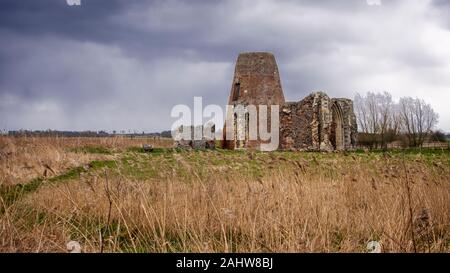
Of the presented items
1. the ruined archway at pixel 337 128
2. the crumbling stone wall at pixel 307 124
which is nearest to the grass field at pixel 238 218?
the crumbling stone wall at pixel 307 124

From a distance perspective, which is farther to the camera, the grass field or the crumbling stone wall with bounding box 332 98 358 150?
the crumbling stone wall with bounding box 332 98 358 150

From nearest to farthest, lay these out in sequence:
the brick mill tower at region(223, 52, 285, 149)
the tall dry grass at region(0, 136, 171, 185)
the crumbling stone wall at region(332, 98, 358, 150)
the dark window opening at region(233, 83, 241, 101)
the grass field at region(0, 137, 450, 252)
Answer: the grass field at region(0, 137, 450, 252) < the tall dry grass at region(0, 136, 171, 185) < the crumbling stone wall at region(332, 98, 358, 150) < the brick mill tower at region(223, 52, 285, 149) < the dark window opening at region(233, 83, 241, 101)

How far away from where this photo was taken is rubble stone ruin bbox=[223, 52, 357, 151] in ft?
74.4

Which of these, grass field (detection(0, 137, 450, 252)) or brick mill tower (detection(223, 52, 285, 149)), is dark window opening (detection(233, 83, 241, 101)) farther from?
grass field (detection(0, 137, 450, 252))

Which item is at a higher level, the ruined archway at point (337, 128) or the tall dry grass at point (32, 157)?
the ruined archway at point (337, 128)

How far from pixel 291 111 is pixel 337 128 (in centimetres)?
284

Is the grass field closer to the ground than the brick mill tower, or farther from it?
closer to the ground

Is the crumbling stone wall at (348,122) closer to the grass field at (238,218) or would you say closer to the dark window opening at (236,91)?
the dark window opening at (236,91)

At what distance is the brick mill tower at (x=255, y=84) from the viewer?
2518 centimetres

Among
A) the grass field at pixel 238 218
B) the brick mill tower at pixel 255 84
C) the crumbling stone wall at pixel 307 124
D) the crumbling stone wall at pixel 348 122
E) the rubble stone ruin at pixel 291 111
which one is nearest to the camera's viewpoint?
the grass field at pixel 238 218

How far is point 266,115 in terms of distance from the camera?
82.4 ft

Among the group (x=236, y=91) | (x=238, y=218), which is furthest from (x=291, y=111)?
(x=238, y=218)

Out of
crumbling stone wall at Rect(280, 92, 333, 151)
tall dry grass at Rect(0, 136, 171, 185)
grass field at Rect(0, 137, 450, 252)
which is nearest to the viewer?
grass field at Rect(0, 137, 450, 252)

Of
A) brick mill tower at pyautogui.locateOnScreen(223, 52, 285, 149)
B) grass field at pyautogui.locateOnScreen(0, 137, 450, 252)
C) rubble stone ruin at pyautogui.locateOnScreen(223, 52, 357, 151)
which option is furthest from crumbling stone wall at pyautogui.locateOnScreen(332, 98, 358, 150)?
grass field at pyautogui.locateOnScreen(0, 137, 450, 252)
